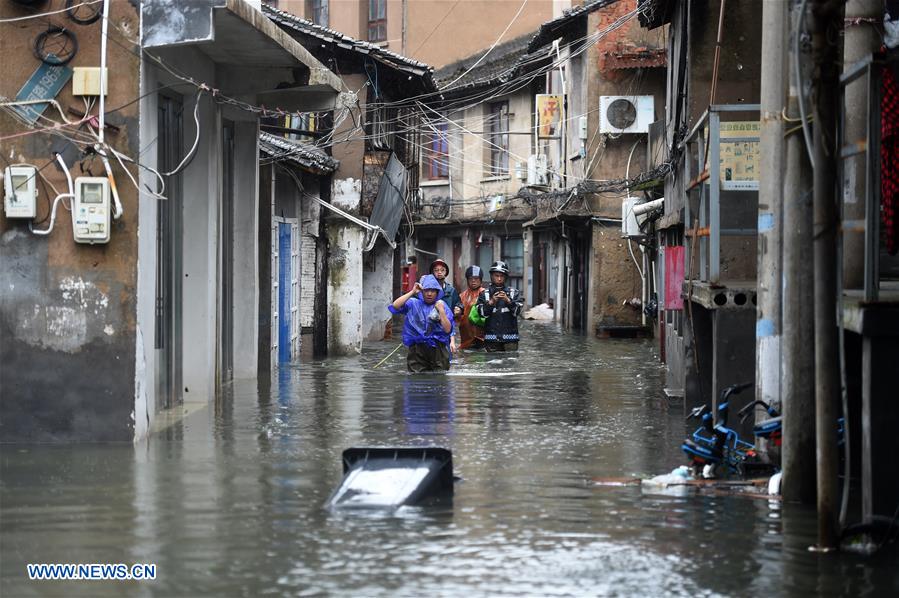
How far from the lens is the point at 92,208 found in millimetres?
11211

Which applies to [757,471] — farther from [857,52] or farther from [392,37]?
[392,37]

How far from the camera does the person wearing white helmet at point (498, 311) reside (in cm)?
2553

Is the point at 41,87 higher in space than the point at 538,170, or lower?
lower

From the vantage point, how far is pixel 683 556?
7.20 m

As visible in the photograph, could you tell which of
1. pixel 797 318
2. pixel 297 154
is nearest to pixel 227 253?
pixel 297 154

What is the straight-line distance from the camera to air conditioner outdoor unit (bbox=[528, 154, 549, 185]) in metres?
38.6

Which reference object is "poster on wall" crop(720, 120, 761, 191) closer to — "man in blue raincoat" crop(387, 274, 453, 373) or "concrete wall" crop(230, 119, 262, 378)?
"man in blue raincoat" crop(387, 274, 453, 373)

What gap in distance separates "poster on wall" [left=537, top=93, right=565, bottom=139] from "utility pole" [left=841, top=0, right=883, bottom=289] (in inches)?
1053

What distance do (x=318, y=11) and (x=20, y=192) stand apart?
38510 mm

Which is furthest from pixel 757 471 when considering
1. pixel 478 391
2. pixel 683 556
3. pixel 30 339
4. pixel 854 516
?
pixel 478 391

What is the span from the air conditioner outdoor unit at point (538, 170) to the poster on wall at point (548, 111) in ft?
4.95

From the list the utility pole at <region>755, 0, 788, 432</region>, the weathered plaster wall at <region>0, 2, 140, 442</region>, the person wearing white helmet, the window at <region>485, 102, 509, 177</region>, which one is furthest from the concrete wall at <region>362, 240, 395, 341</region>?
the utility pole at <region>755, 0, 788, 432</region>

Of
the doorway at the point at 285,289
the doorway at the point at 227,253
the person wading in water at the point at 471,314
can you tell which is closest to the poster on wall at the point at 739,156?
the doorway at the point at 227,253

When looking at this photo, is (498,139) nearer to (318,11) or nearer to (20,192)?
(318,11)
